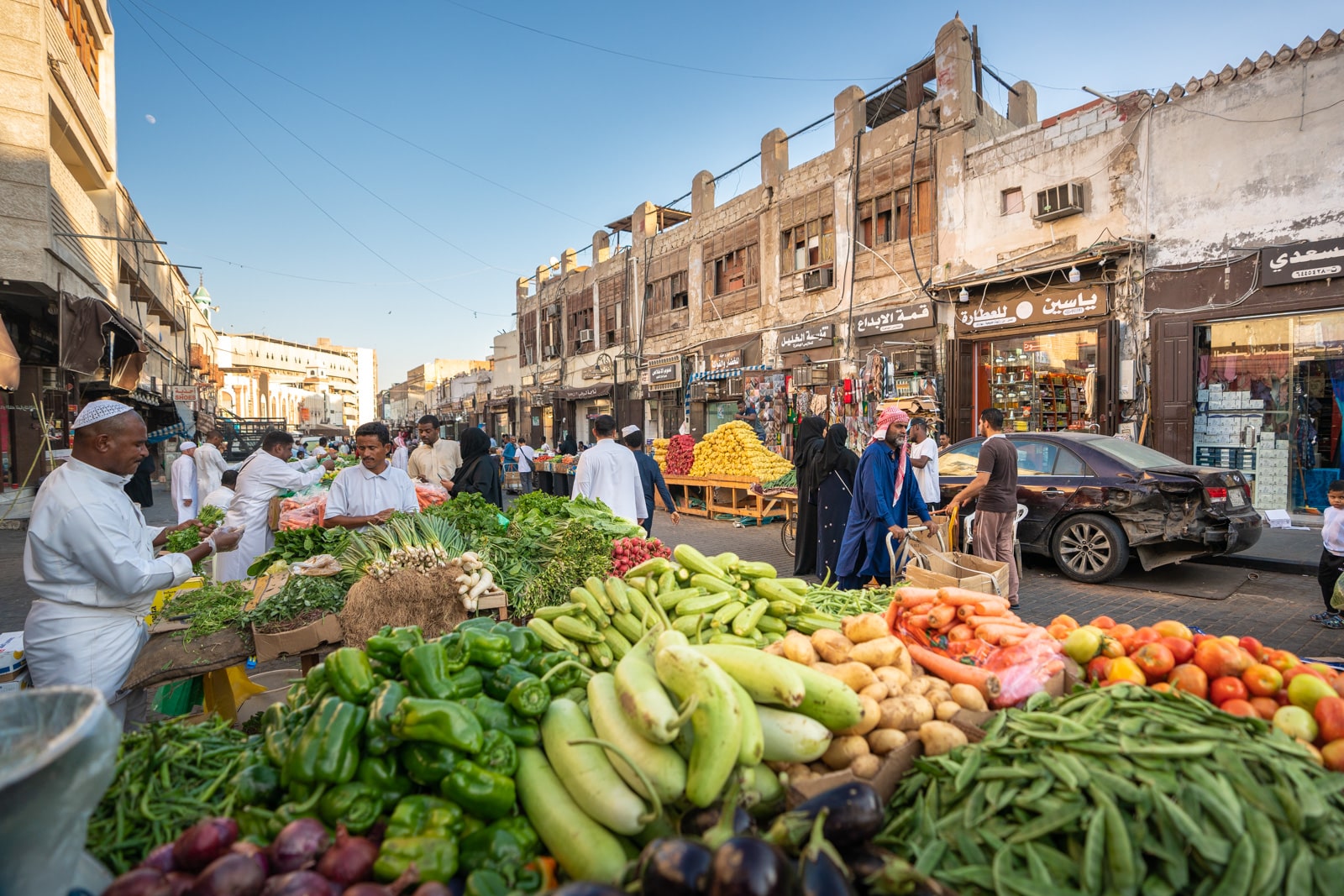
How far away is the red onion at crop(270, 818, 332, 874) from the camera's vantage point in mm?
1485

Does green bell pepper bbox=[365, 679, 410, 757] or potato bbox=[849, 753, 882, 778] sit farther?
potato bbox=[849, 753, 882, 778]

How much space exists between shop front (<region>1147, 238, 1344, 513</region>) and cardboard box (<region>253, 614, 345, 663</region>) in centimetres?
1304

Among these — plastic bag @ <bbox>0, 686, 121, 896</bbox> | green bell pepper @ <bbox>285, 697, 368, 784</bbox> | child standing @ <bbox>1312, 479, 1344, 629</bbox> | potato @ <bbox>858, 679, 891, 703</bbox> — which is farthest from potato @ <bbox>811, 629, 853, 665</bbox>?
child standing @ <bbox>1312, 479, 1344, 629</bbox>

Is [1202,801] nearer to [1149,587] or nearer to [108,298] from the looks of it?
[1149,587]

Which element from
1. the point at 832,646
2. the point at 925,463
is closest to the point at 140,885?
the point at 832,646

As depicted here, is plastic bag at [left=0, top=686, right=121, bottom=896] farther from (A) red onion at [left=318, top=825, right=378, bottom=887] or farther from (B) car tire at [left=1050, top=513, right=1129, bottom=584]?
(B) car tire at [left=1050, top=513, right=1129, bottom=584]

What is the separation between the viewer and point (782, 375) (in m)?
18.6

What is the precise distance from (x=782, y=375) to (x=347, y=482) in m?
14.6

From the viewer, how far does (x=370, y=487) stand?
554 cm

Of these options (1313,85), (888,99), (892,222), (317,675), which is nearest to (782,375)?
(892,222)

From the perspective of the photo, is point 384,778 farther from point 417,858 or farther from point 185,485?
point 185,485

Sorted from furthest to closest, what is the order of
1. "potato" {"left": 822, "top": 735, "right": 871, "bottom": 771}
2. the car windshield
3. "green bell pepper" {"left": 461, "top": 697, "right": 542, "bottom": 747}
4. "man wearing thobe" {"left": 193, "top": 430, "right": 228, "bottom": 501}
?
"man wearing thobe" {"left": 193, "top": 430, "right": 228, "bottom": 501} < the car windshield < "potato" {"left": 822, "top": 735, "right": 871, "bottom": 771} < "green bell pepper" {"left": 461, "top": 697, "right": 542, "bottom": 747}

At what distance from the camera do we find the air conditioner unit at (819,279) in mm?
17422

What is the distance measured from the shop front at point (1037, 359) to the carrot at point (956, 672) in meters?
10.9
